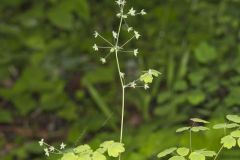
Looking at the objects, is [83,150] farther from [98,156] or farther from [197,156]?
[197,156]

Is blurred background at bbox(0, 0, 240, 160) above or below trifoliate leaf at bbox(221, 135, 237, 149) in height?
above

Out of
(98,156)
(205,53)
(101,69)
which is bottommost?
(98,156)

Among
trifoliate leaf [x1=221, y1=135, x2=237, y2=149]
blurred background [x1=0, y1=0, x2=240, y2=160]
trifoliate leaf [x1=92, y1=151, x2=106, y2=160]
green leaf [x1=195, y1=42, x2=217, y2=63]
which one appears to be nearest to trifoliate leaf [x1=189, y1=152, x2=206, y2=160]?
trifoliate leaf [x1=221, y1=135, x2=237, y2=149]

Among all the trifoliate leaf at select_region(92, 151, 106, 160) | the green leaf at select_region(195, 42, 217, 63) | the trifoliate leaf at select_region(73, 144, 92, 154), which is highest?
the green leaf at select_region(195, 42, 217, 63)

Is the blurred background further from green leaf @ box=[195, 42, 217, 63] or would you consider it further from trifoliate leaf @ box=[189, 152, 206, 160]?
trifoliate leaf @ box=[189, 152, 206, 160]

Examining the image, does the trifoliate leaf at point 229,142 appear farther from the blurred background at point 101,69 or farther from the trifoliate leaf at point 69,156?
the blurred background at point 101,69

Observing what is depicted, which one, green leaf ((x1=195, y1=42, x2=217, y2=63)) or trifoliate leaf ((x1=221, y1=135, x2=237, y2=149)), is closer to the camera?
trifoliate leaf ((x1=221, y1=135, x2=237, y2=149))

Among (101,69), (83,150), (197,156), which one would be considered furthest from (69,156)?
(101,69)

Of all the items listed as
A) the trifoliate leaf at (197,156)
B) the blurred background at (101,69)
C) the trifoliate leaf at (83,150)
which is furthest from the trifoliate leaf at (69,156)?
the blurred background at (101,69)
